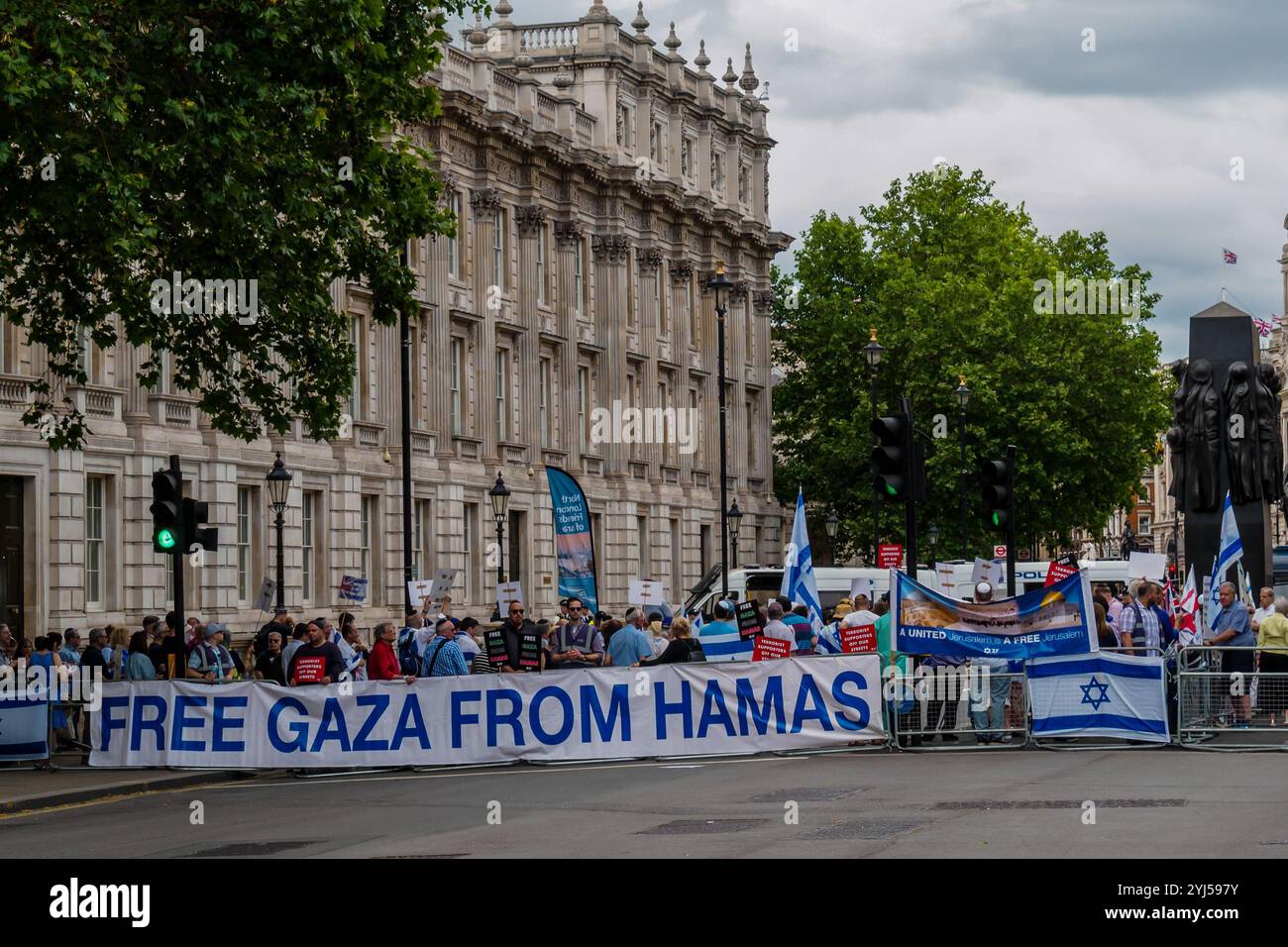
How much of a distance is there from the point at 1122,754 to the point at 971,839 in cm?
833

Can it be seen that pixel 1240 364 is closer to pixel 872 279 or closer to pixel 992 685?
pixel 992 685

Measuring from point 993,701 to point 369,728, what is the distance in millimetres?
6674

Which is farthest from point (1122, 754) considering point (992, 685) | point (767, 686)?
point (767, 686)

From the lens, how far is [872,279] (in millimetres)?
76875

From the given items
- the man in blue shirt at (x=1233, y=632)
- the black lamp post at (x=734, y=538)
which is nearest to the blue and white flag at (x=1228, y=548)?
the man in blue shirt at (x=1233, y=632)

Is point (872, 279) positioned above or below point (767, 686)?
above

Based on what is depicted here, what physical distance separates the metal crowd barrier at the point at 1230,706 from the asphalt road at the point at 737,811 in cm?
68

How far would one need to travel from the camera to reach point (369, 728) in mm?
23391

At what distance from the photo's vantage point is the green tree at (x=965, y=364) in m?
72.7

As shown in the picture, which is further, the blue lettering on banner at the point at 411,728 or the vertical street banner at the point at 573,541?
the vertical street banner at the point at 573,541

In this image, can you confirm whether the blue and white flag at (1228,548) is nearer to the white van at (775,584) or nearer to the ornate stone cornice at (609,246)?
the white van at (775,584)

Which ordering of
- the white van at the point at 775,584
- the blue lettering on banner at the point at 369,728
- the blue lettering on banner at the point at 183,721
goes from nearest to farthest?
1. the blue lettering on banner at the point at 369,728
2. the blue lettering on banner at the point at 183,721
3. the white van at the point at 775,584

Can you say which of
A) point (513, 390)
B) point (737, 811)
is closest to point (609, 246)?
point (513, 390)

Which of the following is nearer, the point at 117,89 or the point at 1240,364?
the point at 117,89
